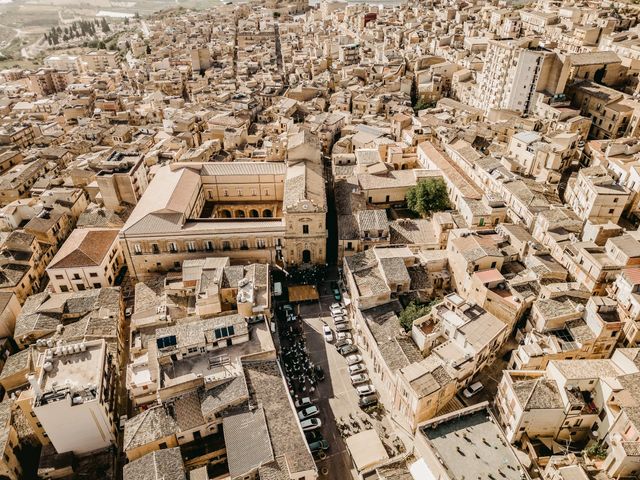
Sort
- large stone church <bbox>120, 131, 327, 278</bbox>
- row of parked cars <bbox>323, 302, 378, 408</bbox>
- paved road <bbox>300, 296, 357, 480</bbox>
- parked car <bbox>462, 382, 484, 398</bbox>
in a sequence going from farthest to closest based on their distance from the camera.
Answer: large stone church <bbox>120, 131, 327, 278</bbox> < row of parked cars <bbox>323, 302, 378, 408</bbox> < parked car <bbox>462, 382, 484, 398</bbox> < paved road <bbox>300, 296, 357, 480</bbox>

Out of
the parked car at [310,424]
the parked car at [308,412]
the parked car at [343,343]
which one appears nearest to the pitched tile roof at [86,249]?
the parked car at [343,343]

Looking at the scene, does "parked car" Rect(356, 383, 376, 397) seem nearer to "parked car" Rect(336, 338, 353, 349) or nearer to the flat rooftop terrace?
"parked car" Rect(336, 338, 353, 349)

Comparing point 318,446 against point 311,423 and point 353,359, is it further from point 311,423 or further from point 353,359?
point 353,359

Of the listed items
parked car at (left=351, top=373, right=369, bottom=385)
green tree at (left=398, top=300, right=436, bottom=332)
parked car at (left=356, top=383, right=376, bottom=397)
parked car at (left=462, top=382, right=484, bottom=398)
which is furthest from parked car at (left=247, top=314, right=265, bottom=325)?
parked car at (left=462, top=382, right=484, bottom=398)

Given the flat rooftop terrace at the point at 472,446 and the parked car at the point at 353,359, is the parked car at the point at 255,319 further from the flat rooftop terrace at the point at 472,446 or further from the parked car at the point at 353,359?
the flat rooftop terrace at the point at 472,446

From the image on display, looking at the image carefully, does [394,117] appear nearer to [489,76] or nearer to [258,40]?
[489,76]

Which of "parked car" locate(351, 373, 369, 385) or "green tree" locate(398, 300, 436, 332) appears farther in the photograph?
"green tree" locate(398, 300, 436, 332)
